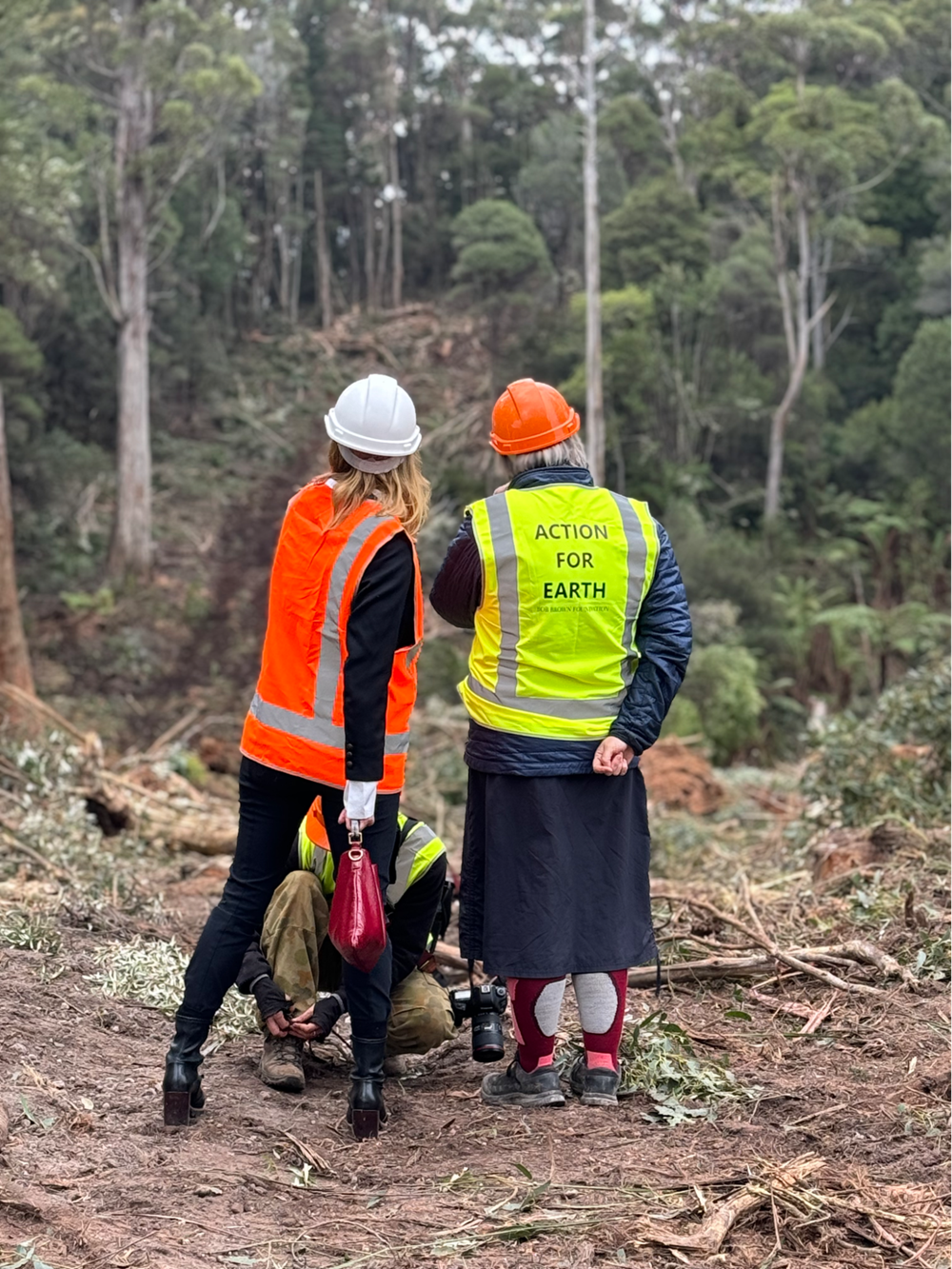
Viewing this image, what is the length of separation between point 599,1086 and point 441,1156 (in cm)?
59

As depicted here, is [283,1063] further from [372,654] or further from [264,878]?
[372,654]

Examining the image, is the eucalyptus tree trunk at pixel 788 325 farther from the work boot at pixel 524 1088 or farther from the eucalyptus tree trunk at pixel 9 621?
the work boot at pixel 524 1088

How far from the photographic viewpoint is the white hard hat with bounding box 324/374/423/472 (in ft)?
12.2

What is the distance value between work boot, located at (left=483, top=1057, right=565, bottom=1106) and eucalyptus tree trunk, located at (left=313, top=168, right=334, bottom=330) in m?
39.3

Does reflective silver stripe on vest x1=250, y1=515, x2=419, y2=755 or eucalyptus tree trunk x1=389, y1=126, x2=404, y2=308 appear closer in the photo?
reflective silver stripe on vest x1=250, y1=515, x2=419, y2=755

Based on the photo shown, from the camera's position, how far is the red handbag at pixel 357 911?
359 cm

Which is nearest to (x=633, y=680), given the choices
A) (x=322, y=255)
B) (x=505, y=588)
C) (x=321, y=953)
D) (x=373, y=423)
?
(x=505, y=588)

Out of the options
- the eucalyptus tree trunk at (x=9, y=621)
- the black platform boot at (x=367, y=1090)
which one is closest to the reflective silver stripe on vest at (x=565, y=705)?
the black platform boot at (x=367, y=1090)

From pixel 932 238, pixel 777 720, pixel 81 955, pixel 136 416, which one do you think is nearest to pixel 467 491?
pixel 136 416

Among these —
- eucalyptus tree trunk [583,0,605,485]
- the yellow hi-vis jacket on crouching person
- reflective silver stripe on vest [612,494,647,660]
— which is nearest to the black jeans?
the yellow hi-vis jacket on crouching person

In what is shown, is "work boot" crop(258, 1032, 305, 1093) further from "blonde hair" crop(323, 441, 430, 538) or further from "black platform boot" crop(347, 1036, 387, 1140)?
"blonde hair" crop(323, 441, 430, 538)

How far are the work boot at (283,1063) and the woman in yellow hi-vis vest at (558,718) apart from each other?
0.54 meters

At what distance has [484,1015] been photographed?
14.4ft

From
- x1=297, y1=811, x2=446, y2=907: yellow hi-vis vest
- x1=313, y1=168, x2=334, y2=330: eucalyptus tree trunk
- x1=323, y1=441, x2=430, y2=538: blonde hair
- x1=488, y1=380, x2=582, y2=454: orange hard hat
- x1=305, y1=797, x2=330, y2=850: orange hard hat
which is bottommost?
x1=297, y1=811, x2=446, y2=907: yellow hi-vis vest
